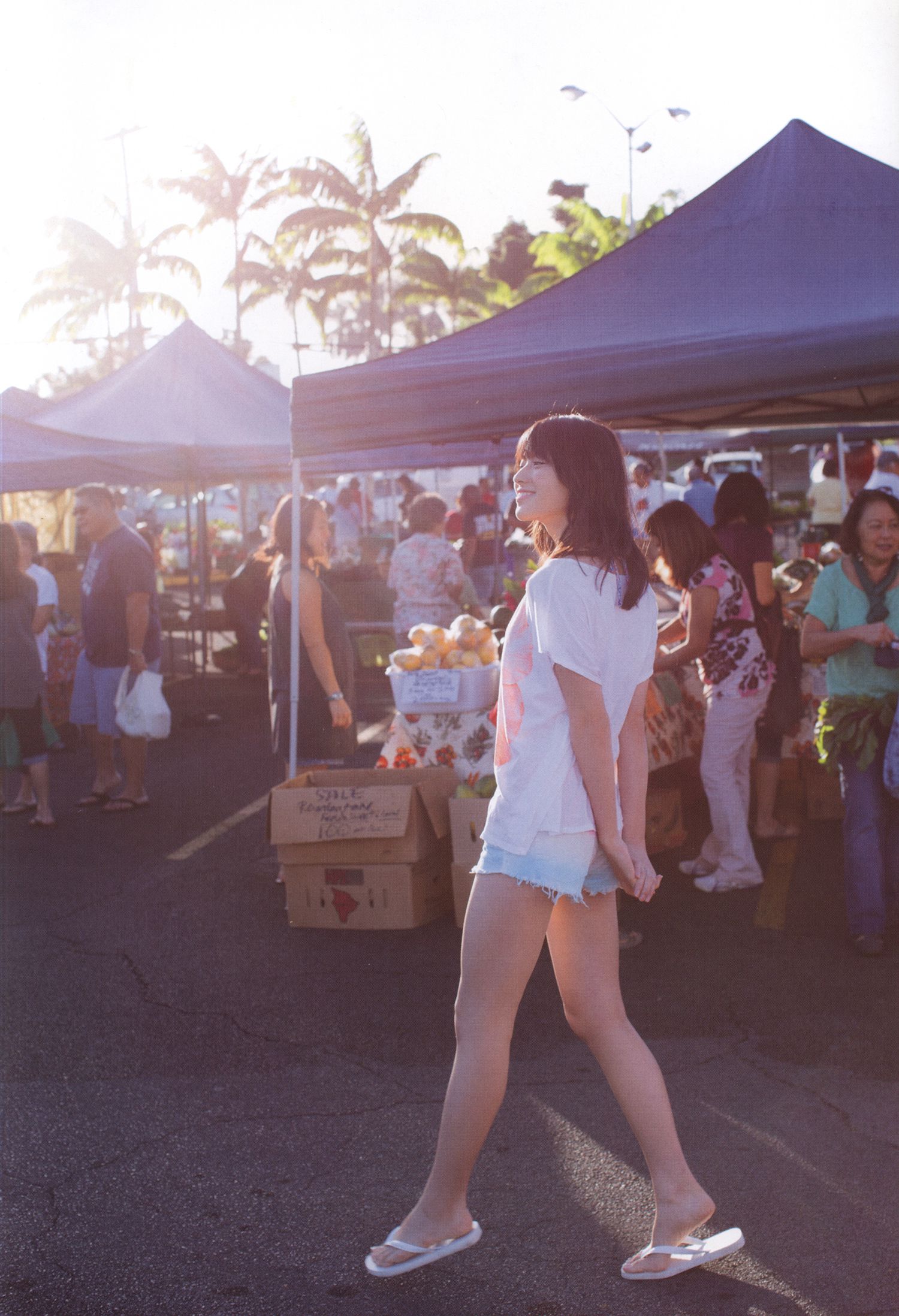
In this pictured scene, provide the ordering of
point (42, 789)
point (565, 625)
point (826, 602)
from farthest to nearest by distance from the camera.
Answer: point (42, 789)
point (826, 602)
point (565, 625)

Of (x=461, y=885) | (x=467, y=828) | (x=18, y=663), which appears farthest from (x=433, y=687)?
(x=18, y=663)

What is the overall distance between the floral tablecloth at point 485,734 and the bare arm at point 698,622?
0.26 m

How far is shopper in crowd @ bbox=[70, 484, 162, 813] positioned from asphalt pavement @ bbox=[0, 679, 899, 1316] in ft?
6.30

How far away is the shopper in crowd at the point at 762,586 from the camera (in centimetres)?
654

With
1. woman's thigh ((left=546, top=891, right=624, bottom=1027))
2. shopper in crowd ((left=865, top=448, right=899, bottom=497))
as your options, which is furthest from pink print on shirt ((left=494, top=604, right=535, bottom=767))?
shopper in crowd ((left=865, top=448, right=899, bottom=497))

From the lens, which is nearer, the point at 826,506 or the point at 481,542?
the point at 826,506

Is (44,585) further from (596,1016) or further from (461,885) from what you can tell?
(596,1016)

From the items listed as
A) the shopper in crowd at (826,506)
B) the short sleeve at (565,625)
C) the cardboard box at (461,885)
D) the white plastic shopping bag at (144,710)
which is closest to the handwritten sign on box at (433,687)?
the cardboard box at (461,885)

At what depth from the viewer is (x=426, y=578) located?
8.87 metres

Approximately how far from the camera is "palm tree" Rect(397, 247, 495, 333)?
5200cm

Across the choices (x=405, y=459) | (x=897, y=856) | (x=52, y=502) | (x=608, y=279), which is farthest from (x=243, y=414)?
(x=897, y=856)

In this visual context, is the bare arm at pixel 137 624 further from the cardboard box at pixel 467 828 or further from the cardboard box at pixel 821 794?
the cardboard box at pixel 821 794

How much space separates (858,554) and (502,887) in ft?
10.0

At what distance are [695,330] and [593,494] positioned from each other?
301 cm
